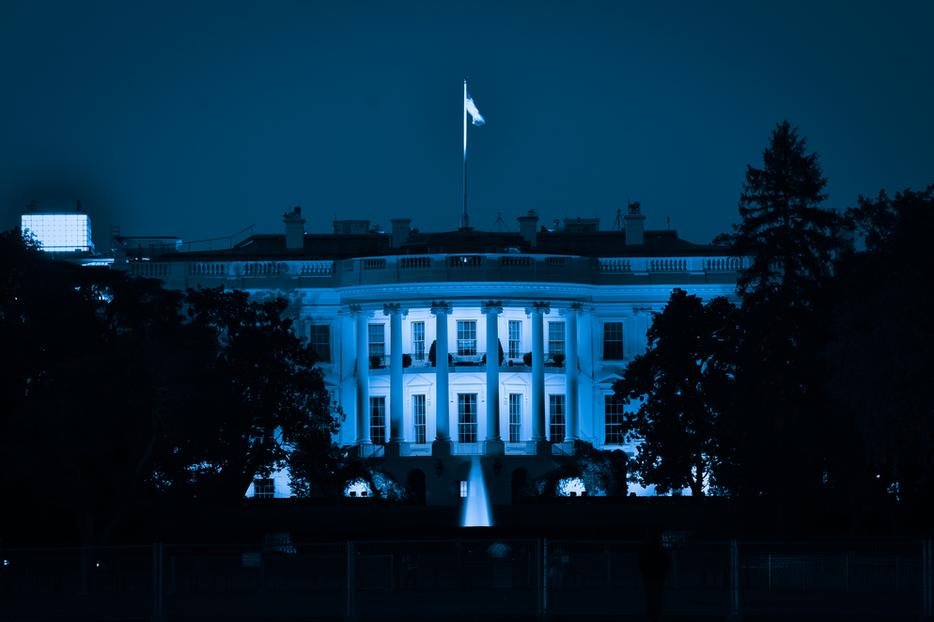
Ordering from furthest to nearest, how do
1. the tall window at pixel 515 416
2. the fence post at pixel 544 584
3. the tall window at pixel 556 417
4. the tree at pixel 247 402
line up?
the tall window at pixel 556 417, the tall window at pixel 515 416, the tree at pixel 247 402, the fence post at pixel 544 584

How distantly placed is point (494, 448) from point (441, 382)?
4235mm

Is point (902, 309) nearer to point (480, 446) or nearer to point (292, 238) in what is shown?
point (480, 446)

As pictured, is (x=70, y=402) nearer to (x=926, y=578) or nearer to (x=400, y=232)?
(x=926, y=578)

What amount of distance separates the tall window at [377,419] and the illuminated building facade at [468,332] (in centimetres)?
7

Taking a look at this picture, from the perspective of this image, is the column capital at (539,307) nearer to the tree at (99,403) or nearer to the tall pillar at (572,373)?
the tall pillar at (572,373)

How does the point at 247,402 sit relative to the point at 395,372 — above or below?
below

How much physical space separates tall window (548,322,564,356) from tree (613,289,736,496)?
13.9 metres

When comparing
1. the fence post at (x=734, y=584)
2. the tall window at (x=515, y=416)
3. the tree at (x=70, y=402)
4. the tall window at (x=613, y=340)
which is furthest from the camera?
the tall window at (x=613, y=340)

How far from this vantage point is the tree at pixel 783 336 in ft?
247

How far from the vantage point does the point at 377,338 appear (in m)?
108

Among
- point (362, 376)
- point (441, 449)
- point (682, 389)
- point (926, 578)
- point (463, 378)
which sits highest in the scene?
point (362, 376)

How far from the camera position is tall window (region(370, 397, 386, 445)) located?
4190 inches

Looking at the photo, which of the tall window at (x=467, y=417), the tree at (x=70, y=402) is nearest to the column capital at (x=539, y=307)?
the tall window at (x=467, y=417)

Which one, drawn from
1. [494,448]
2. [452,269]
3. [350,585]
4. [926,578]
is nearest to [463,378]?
[494,448]
